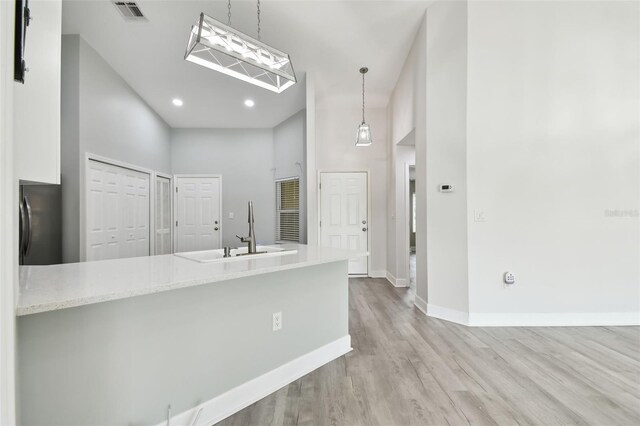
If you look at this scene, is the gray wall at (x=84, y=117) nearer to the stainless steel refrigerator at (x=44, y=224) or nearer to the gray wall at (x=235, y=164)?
the stainless steel refrigerator at (x=44, y=224)

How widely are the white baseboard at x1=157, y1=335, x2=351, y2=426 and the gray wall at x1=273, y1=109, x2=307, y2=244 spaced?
2.82 meters

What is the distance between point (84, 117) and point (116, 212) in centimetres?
129

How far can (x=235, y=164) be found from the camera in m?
6.06

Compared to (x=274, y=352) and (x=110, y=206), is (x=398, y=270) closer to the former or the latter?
(x=274, y=352)

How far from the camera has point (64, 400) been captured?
3.68ft

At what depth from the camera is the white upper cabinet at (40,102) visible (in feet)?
3.11

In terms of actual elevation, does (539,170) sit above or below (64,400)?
above

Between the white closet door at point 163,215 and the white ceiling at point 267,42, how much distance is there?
1.46 m

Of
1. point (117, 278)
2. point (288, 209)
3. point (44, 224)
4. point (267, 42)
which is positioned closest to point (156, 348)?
point (117, 278)

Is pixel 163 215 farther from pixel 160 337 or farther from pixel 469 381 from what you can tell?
pixel 469 381

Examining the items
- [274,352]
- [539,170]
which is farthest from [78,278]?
[539,170]

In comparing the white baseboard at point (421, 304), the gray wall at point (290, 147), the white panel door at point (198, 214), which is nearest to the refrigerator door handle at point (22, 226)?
the gray wall at point (290, 147)

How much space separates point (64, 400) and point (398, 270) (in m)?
4.01
